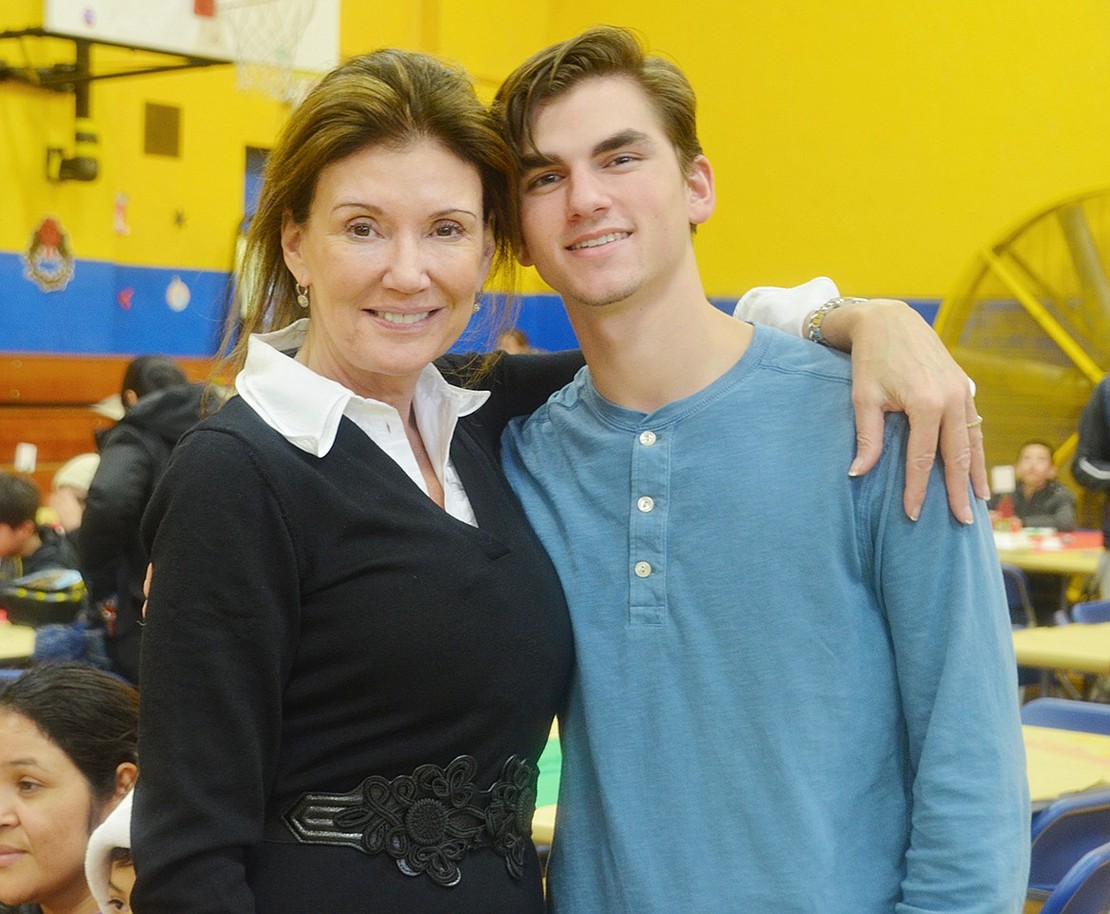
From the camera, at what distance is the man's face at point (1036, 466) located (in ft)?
25.5

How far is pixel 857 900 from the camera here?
143 cm

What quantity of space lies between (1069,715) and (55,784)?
2.59 metres

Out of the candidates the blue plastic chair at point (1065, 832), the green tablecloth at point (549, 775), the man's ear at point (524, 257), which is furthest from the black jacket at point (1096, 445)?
the man's ear at point (524, 257)

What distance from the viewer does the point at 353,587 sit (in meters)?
1.36

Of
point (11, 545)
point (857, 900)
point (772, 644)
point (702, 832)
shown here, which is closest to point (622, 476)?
point (772, 644)

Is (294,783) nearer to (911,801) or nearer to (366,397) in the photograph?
(366,397)

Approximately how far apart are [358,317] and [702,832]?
63 cm

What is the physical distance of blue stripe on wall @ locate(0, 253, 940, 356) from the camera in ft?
29.9

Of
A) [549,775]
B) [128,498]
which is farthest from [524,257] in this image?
[128,498]

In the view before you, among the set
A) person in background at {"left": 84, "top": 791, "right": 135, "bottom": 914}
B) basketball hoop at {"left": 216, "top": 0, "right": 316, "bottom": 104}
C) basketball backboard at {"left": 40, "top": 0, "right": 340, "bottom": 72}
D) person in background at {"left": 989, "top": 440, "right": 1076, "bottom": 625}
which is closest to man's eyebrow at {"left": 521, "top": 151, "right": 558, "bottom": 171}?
person in background at {"left": 84, "top": 791, "right": 135, "bottom": 914}

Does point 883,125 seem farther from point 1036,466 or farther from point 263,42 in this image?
point 263,42

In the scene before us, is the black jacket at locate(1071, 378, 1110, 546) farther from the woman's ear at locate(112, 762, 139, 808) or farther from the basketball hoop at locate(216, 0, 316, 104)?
the woman's ear at locate(112, 762, 139, 808)

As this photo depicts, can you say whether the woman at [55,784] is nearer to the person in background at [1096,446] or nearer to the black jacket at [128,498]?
the black jacket at [128,498]

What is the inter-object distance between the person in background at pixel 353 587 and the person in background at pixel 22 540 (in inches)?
151
